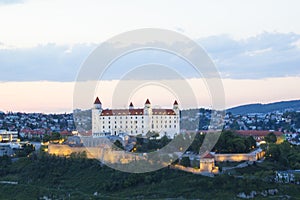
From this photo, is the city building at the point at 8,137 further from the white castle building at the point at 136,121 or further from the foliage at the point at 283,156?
the foliage at the point at 283,156

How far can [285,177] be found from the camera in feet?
89.2

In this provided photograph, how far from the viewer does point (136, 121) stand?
1785 inches

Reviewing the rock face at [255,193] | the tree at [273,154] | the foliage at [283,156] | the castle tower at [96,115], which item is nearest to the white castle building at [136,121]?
the castle tower at [96,115]

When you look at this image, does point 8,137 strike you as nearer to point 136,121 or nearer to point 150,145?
point 136,121

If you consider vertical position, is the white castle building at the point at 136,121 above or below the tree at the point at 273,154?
above

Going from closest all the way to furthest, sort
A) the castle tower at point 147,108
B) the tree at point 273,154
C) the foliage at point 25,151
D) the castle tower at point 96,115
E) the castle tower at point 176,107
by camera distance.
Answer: the tree at point 273,154
the foliage at point 25,151
the castle tower at point 147,108
the castle tower at point 96,115
the castle tower at point 176,107

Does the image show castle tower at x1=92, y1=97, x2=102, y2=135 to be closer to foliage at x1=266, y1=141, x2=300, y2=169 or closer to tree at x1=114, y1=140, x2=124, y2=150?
tree at x1=114, y1=140, x2=124, y2=150

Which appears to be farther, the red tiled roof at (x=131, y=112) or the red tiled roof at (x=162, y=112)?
the red tiled roof at (x=162, y=112)

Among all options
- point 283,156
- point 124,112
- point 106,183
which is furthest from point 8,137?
point 283,156

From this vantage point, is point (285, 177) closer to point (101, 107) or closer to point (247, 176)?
A: point (247, 176)

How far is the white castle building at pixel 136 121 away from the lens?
45031 mm

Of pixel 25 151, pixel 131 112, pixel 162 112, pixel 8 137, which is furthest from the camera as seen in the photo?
pixel 8 137

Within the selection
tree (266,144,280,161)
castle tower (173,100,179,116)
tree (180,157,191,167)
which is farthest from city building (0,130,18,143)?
tree (266,144,280,161)

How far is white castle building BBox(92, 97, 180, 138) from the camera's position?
45.0 m
